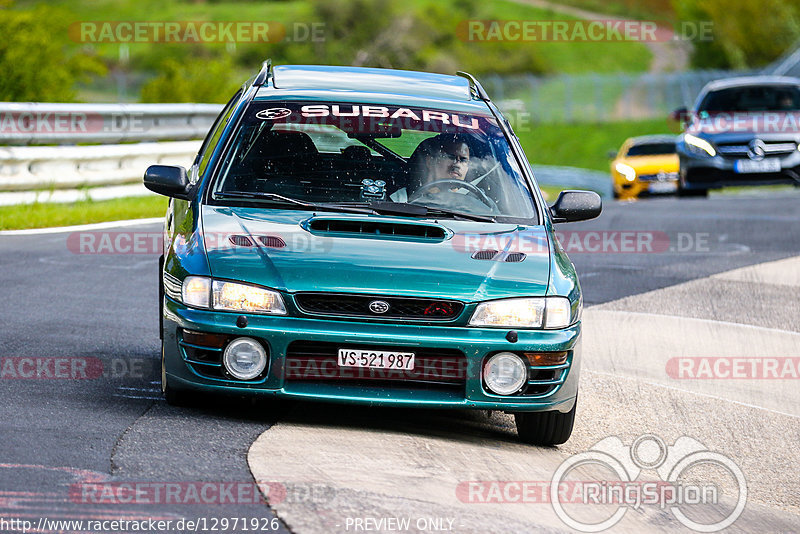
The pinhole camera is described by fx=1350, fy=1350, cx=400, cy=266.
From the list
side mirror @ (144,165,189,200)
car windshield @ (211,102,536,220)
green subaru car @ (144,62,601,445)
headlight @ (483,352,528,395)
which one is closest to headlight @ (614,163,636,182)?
car windshield @ (211,102,536,220)

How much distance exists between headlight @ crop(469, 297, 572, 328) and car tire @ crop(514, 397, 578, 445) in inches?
19.6

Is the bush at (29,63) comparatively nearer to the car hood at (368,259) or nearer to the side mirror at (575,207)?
the side mirror at (575,207)

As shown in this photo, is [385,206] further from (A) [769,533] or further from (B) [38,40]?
(B) [38,40]

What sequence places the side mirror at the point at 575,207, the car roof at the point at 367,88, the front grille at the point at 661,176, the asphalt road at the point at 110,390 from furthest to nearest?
the front grille at the point at 661,176 < the car roof at the point at 367,88 < the side mirror at the point at 575,207 < the asphalt road at the point at 110,390

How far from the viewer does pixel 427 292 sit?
597 centimetres

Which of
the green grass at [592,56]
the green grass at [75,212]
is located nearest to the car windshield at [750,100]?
the green grass at [75,212]

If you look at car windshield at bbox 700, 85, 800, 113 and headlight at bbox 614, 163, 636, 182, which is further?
headlight at bbox 614, 163, 636, 182

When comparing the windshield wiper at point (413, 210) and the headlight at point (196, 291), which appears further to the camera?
the windshield wiper at point (413, 210)

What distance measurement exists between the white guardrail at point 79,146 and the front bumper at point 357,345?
31.6 ft

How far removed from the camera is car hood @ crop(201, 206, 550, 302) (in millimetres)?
5965

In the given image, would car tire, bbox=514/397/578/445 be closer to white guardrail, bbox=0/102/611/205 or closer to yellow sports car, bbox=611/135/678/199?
white guardrail, bbox=0/102/611/205

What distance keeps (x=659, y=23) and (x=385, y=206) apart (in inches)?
4504

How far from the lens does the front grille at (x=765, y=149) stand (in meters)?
20.9

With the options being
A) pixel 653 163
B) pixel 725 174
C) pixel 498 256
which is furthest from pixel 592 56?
pixel 498 256
